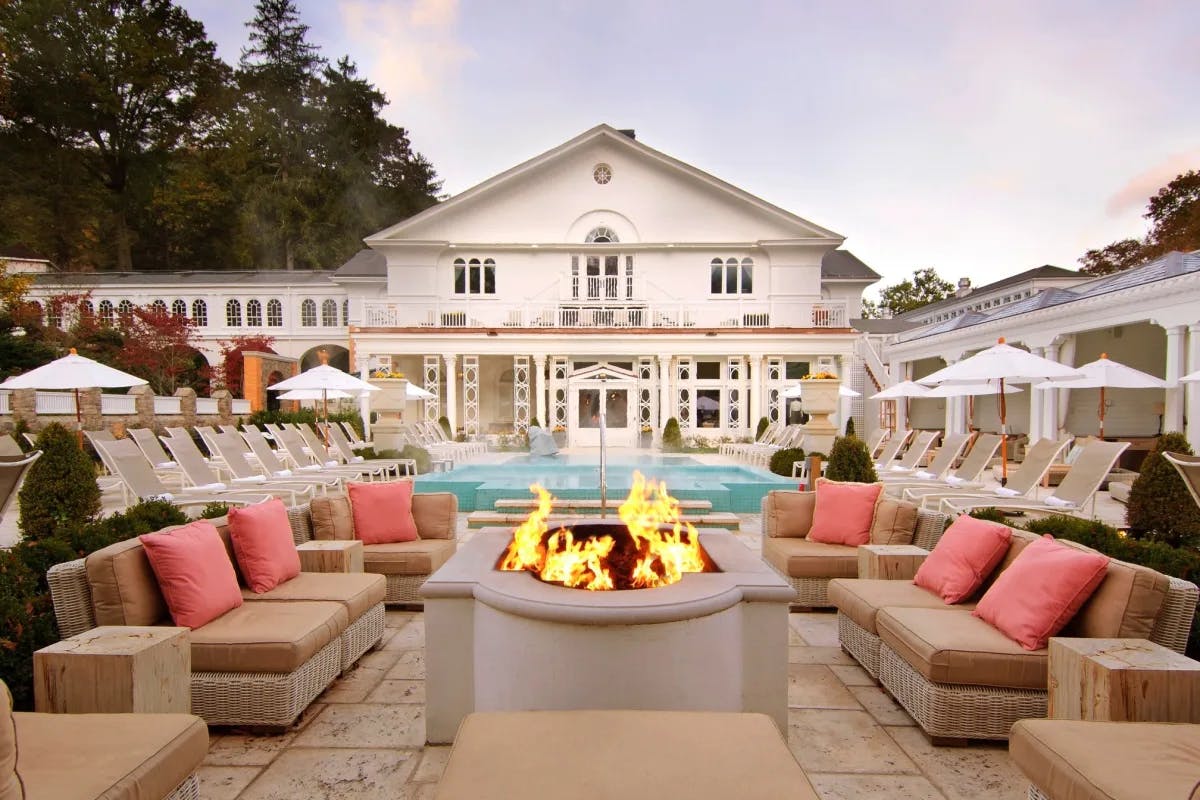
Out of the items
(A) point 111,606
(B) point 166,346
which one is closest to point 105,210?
(B) point 166,346

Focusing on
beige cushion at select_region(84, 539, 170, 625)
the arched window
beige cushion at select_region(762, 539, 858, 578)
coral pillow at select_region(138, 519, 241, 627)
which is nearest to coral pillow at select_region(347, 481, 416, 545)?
coral pillow at select_region(138, 519, 241, 627)

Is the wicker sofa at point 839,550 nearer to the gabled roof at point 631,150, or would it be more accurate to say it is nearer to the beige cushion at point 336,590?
the beige cushion at point 336,590

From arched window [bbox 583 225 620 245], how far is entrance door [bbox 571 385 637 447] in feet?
18.1

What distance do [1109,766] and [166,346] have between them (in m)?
26.4

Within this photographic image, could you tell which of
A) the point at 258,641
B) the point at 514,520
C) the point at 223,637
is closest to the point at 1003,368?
the point at 514,520

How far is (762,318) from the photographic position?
21812mm

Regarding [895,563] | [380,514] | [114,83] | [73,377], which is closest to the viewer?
[895,563]

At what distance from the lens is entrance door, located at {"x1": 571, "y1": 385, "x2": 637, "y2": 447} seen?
2016 cm

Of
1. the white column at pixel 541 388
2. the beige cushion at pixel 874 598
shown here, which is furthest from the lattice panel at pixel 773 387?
the beige cushion at pixel 874 598

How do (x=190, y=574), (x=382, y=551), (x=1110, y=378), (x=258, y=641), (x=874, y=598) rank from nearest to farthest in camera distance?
1. (x=258, y=641)
2. (x=190, y=574)
3. (x=874, y=598)
4. (x=382, y=551)
5. (x=1110, y=378)

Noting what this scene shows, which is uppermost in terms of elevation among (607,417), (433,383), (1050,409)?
(433,383)

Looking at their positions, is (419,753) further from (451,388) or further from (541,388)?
(451,388)

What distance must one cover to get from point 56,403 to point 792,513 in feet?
61.3

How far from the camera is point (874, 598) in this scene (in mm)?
3887
